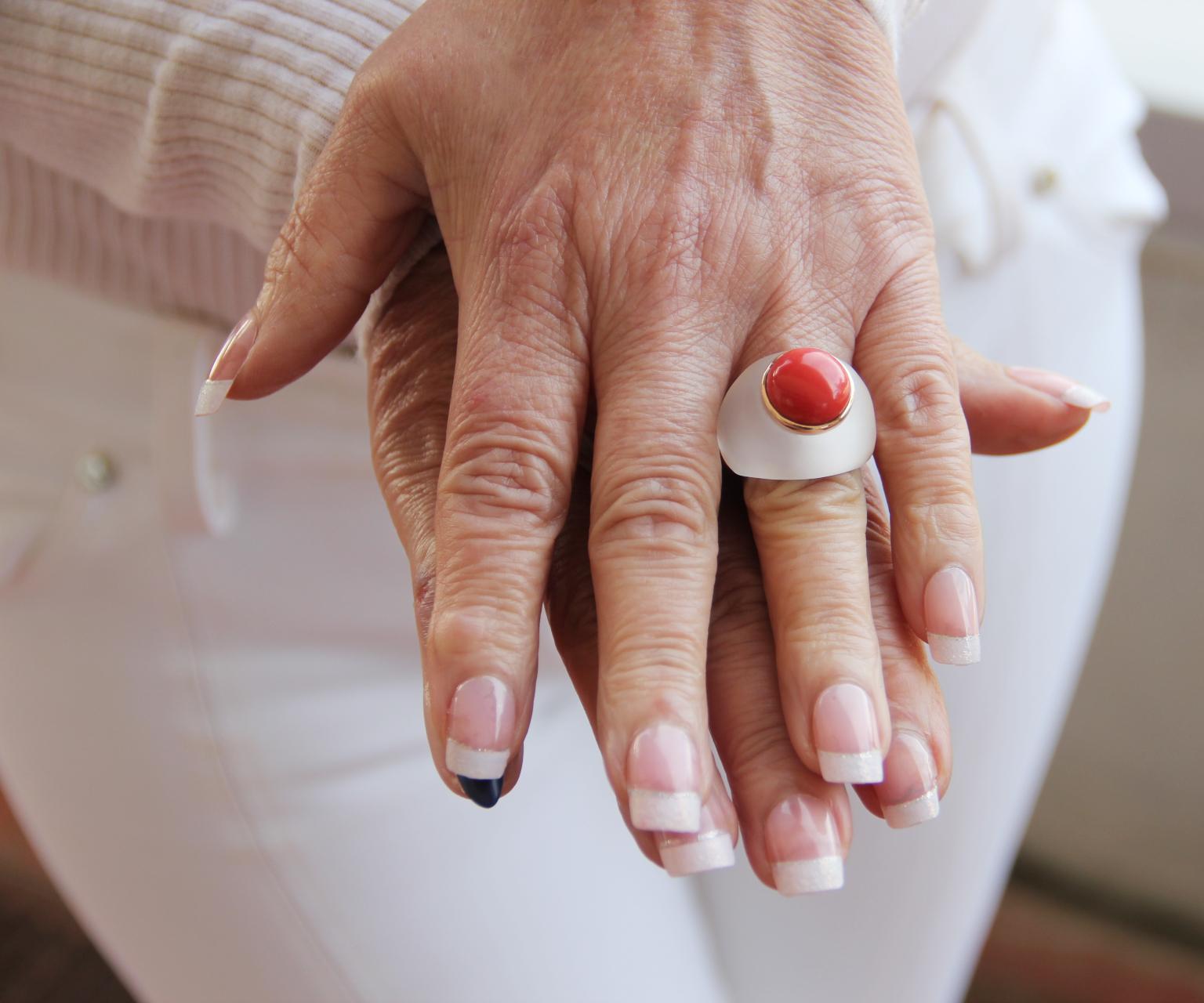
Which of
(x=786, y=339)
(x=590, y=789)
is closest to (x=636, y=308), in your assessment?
(x=786, y=339)

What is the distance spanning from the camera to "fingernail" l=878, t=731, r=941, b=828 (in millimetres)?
442

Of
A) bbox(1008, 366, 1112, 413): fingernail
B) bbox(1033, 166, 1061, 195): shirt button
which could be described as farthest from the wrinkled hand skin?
bbox(1033, 166, 1061, 195): shirt button

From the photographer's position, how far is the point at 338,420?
2.20ft

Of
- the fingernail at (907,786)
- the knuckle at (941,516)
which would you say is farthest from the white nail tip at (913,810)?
the knuckle at (941,516)

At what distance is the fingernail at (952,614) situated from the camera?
1.47 feet

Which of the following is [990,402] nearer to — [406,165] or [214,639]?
[406,165]

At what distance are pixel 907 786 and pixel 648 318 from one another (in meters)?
0.21

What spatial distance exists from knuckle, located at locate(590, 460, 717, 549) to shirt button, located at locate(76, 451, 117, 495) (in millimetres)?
387

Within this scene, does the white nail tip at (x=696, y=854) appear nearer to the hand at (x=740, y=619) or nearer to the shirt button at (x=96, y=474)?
the hand at (x=740, y=619)

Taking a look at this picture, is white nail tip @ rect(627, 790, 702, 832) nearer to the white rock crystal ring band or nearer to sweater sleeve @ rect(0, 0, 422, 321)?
the white rock crystal ring band

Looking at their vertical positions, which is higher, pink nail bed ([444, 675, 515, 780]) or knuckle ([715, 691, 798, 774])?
pink nail bed ([444, 675, 515, 780])

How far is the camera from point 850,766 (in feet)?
1.38

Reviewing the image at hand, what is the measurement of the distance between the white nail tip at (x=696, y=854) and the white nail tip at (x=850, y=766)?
5 cm

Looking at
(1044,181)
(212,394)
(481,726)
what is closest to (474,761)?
(481,726)
